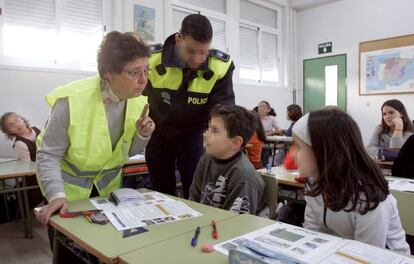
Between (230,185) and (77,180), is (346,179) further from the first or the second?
(77,180)

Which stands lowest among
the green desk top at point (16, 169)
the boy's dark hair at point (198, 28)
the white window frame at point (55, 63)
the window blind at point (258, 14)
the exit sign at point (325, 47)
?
the green desk top at point (16, 169)

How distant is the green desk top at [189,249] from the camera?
2.85 ft

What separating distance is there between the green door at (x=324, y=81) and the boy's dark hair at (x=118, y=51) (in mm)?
6107

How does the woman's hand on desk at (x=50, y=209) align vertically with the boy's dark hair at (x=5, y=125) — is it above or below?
below

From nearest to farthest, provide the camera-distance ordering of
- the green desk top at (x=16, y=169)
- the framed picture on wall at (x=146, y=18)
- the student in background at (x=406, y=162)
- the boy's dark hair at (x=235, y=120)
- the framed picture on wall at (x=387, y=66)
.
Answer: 1. the boy's dark hair at (x=235, y=120)
2. the student in background at (x=406, y=162)
3. the green desk top at (x=16, y=169)
4. the framed picture on wall at (x=146, y=18)
5. the framed picture on wall at (x=387, y=66)

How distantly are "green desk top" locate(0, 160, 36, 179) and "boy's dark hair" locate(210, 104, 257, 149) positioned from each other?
6.24 feet

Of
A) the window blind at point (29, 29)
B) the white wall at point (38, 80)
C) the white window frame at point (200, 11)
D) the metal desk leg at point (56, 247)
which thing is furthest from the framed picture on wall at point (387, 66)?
the metal desk leg at point (56, 247)

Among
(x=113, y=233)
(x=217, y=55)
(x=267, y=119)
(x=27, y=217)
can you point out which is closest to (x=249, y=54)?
(x=267, y=119)

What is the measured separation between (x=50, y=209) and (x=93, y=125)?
35 cm

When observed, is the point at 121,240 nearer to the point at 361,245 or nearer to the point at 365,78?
the point at 361,245

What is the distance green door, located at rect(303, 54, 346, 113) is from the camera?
7055 millimetres

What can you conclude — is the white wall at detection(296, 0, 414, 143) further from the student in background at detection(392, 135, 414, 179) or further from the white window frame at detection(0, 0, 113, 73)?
the white window frame at detection(0, 0, 113, 73)

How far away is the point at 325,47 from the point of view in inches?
286

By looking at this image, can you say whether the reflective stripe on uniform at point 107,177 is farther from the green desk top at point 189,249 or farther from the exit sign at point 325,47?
the exit sign at point 325,47
